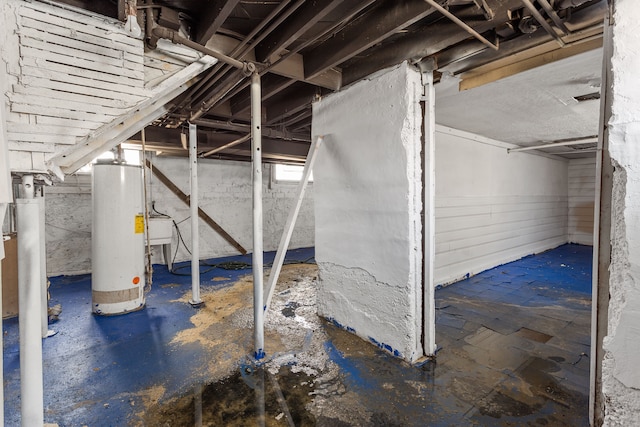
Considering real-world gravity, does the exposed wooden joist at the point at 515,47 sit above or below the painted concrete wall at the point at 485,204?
above

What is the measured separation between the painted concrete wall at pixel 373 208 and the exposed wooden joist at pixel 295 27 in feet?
2.40

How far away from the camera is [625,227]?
4.03 feet

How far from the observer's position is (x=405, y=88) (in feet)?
6.97

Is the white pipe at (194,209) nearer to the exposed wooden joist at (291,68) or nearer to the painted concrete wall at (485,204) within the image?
the exposed wooden joist at (291,68)

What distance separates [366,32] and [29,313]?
7.25 feet

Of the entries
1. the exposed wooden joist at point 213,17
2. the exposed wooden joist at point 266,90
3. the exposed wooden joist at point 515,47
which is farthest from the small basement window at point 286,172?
the exposed wooden joist at point 515,47

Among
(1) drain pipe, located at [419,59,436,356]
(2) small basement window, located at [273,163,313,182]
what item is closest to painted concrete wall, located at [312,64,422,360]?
(1) drain pipe, located at [419,59,436,356]

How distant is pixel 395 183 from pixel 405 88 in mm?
648

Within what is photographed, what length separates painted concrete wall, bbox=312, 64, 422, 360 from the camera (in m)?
2.16

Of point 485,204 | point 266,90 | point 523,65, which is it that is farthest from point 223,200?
point 523,65

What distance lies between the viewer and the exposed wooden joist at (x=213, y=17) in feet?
5.24

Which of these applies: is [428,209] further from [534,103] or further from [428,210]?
[534,103]

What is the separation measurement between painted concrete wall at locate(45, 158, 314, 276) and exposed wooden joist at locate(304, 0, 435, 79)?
4101mm

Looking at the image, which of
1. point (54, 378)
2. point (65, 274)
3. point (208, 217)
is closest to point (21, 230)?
point (54, 378)
